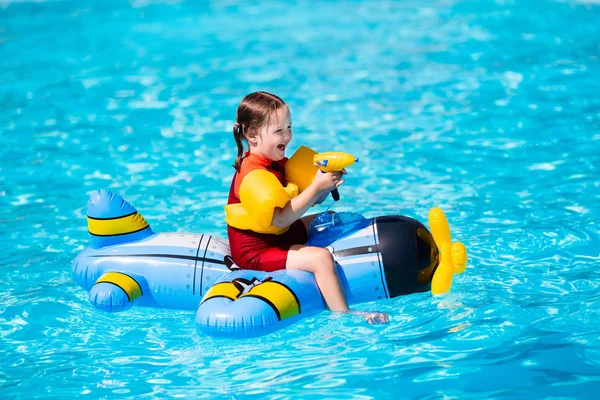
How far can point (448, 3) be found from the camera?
13.3 m

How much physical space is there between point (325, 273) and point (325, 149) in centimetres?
348

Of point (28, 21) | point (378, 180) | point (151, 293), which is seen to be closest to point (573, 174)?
point (378, 180)

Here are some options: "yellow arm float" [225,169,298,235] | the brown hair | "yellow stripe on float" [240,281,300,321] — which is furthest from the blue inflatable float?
the brown hair

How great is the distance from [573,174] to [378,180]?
65.7 inches

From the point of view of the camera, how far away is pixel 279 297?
4656 mm

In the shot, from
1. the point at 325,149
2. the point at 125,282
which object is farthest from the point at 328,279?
the point at 325,149

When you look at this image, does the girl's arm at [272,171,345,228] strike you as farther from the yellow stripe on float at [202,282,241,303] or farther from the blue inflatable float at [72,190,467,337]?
the yellow stripe on float at [202,282,241,303]

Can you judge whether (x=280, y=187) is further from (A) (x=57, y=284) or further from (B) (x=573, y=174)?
(B) (x=573, y=174)

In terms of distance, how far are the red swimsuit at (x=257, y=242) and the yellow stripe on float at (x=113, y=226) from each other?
706 mm

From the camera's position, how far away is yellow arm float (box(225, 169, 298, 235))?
4723 mm

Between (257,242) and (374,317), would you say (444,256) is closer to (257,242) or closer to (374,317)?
(374,317)

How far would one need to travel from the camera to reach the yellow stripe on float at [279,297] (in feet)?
15.2

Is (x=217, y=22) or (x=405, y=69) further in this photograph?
(x=217, y=22)

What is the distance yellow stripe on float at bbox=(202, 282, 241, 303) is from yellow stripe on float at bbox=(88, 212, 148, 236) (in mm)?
850
